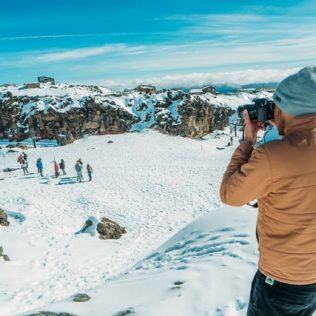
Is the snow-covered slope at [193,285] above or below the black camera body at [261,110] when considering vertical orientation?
below

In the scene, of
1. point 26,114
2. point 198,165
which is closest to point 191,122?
point 26,114

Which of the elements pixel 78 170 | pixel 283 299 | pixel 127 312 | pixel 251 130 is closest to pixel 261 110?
pixel 251 130

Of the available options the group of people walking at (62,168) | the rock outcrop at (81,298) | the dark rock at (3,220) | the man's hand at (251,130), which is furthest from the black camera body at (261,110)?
the group of people walking at (62,168)

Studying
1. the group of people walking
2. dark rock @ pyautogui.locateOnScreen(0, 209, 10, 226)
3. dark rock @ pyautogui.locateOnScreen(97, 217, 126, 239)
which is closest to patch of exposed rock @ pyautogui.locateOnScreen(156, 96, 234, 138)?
the group of people walking

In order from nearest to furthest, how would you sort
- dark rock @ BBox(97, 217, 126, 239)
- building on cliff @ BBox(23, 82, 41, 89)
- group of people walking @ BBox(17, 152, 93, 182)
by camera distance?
1. dark rock @ BBox(97, 217, 126, 239)
2. group of people walking @ BBox(17, 152, 93, 182)
3. building on cliff @ BBox(23, 82, 41, 89)

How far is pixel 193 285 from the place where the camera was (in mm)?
6082

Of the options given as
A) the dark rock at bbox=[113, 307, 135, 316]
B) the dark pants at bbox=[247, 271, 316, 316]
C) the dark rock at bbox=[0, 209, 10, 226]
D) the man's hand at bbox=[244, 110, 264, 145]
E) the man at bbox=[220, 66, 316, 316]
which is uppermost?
the man's hand at bbox=[244, 110, 264, 145]

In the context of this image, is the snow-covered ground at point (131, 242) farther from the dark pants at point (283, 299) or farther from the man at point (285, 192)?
the man at point (285, 192)

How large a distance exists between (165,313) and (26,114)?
61221mm

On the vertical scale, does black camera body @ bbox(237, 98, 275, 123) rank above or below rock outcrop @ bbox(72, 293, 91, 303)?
above

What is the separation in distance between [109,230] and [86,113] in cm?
4838

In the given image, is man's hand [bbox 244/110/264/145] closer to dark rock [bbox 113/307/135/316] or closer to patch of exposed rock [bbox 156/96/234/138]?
dark rock [bbox 113/307/135/316]

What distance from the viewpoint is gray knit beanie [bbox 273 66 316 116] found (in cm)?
241

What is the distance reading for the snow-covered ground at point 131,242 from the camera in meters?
5.86
